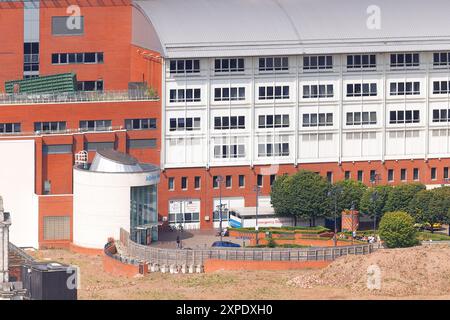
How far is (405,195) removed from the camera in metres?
156

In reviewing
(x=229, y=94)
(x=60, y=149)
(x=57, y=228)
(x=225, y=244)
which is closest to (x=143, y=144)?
(x=60, y=149)

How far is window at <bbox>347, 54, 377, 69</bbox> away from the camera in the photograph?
16300cm

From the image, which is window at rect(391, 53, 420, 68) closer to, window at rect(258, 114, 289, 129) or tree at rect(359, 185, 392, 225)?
window at rect(258, 114, 289, 129)

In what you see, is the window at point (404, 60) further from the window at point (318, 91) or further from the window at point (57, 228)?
the window at point (57, 228)

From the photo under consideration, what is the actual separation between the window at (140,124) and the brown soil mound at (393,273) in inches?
1041

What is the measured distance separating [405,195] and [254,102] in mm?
13600

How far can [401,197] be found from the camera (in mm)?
156000

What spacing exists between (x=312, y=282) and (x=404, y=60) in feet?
108

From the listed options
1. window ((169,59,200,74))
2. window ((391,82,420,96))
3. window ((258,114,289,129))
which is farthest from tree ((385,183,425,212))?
window ((169,59,200,74))

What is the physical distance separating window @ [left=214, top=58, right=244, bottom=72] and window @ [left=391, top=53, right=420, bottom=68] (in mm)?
11742

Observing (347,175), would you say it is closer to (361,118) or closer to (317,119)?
(361,118)

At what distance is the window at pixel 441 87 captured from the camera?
164875mm
